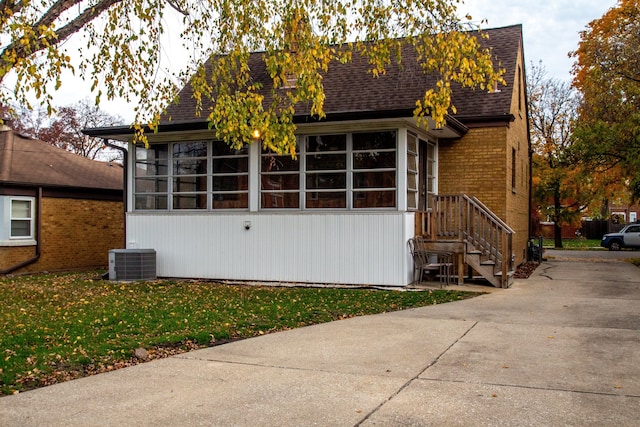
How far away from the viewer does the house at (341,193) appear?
512 inches

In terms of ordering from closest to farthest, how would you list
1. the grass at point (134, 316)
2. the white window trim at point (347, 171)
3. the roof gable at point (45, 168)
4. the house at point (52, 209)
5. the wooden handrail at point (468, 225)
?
the grass at point (134, 316)
the white window trim at point (347, 171)
the wooden handrail at point (468, 225)
the house at point (52, 209)
the roof gable at point (45, 168)

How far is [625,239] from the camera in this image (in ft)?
104

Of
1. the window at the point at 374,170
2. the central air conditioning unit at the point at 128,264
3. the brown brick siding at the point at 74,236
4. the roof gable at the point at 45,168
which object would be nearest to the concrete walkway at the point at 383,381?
the window at the point at 374,170

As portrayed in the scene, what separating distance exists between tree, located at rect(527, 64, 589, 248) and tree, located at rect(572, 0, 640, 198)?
7672 millimetres

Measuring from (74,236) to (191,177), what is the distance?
671cm

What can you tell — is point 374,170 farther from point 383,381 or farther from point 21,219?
point 21,219

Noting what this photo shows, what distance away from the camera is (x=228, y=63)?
10.4 metres

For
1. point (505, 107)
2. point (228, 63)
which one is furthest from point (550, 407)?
point (505, 107)

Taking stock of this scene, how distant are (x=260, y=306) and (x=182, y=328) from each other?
2268 mm

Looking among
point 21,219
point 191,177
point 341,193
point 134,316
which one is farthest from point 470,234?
point 21,219

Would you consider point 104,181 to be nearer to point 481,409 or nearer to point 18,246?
point 18,246

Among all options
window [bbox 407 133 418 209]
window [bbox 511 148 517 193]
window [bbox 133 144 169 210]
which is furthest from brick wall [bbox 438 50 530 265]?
window [bbox 133 144 169 210]

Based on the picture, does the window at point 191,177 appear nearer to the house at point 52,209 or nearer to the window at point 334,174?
the window at point 334,174

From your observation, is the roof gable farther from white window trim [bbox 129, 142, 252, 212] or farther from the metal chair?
the metal chair
